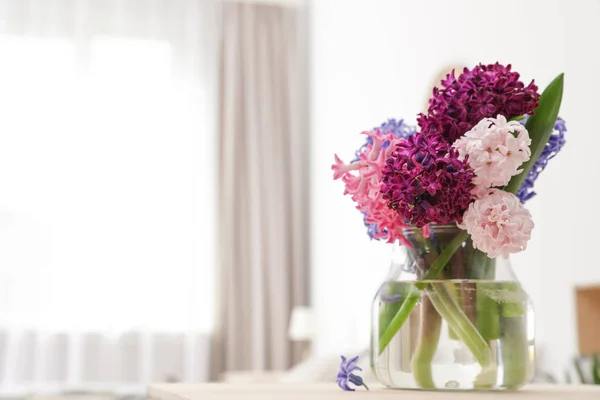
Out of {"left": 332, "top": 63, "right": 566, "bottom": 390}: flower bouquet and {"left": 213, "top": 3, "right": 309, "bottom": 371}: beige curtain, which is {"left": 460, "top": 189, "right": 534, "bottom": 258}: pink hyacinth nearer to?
{"left": 332, "top": 63, "right": 566, "bottom": 390}: flower bouquet

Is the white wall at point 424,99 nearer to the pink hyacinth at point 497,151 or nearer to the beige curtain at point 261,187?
the beige curtain at point 261,187

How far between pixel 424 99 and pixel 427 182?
11.1 feet

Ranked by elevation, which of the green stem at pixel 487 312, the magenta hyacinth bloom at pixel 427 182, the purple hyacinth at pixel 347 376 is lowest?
the purple hyacinth at pixel 347 376

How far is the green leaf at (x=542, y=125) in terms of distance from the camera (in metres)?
0.92

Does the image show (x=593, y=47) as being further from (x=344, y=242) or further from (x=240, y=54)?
(x=240, y=54)

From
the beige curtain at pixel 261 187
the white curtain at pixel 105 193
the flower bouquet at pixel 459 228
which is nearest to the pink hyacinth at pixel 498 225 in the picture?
the flower bouquet at pixel 459 228

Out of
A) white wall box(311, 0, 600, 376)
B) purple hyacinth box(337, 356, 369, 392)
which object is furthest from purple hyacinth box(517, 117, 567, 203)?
white wall box(311, 0, 600, 376)

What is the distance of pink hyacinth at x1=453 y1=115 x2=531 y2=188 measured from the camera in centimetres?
85

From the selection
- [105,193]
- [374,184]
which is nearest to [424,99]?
[105,193]

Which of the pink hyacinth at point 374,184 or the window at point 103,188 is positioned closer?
the pink hyacinth at point 374,184

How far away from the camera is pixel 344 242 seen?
5289 mm

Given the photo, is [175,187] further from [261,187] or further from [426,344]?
[426,344]

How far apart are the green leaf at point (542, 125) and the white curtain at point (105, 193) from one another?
4.92m

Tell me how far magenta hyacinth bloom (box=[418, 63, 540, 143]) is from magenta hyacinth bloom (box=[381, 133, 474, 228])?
0.03 meters
